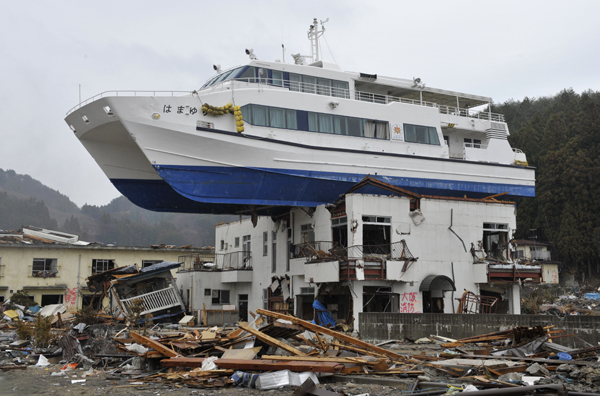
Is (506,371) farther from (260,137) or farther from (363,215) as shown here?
(260,137)

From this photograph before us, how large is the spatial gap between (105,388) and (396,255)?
543 inches

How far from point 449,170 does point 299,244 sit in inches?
342

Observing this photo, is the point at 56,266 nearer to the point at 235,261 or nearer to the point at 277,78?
the point at 235,261

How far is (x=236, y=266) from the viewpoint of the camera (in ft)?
111

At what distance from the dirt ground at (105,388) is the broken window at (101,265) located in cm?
2452

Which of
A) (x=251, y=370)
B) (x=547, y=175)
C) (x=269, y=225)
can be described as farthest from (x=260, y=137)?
(x=547, y=175)

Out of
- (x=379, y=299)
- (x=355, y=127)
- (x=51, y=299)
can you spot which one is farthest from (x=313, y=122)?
(x=51, y=299)

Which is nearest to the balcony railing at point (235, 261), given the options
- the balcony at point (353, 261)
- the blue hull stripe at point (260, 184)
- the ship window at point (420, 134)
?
the blue hull stripe at point (260, 184)

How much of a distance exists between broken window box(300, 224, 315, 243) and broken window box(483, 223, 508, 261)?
7.48 meters

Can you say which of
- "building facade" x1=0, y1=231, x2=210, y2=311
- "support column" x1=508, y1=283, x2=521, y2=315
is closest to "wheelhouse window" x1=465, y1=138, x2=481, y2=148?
"support column" x1=508, y1=283, x2=521, y2=315

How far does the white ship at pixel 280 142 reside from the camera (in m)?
22.9

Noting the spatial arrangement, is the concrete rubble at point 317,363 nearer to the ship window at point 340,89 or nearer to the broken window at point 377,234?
the broken window at point 377,234

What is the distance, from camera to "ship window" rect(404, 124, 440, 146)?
2772 cm

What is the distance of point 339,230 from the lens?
75.9 ft
